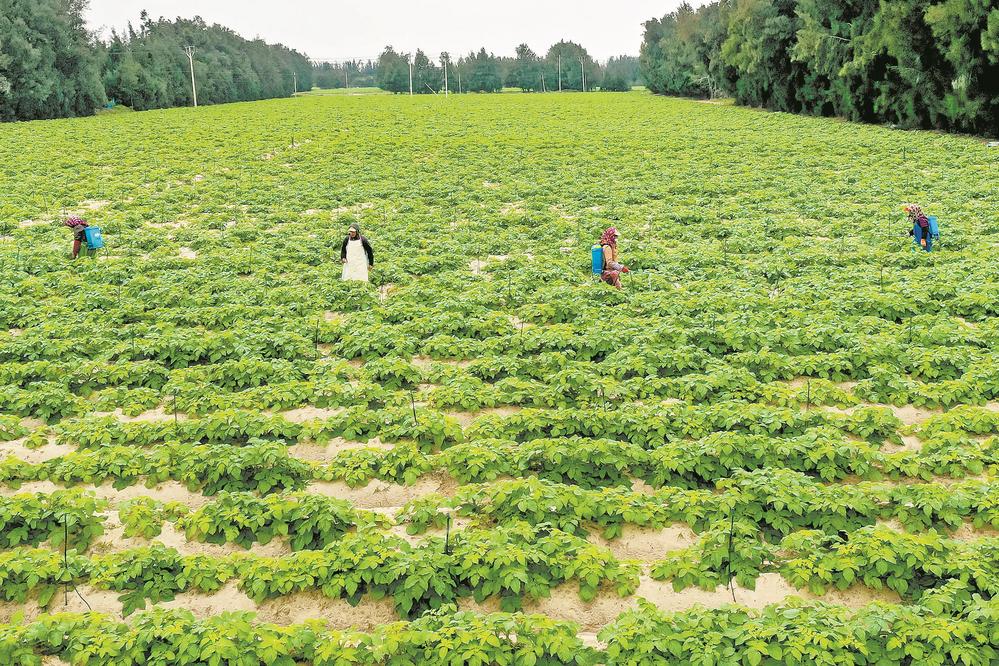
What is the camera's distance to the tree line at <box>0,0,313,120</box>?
80000 millimetres

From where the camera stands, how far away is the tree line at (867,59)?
43969mm

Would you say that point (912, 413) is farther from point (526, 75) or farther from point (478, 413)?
point (526, 75)

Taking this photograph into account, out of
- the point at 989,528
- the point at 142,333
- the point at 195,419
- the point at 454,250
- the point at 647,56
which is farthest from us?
the point at 647,56

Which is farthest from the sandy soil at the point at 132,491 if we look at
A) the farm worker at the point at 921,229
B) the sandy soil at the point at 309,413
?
the farm worker at the point at 921,229

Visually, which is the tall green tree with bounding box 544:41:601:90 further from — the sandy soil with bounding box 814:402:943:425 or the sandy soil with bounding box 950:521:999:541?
the sandy soil with bounding box 950:521:999:541

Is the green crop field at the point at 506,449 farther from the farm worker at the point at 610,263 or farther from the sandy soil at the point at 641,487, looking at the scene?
the farm worker at the point at 610,263

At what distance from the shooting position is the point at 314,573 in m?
7.88

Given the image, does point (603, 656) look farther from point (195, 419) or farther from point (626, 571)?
point (195, 419)

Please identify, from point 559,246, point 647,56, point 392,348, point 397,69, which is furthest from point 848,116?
point 397,69

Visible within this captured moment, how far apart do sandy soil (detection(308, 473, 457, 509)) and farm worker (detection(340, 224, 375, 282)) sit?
32.1 ft

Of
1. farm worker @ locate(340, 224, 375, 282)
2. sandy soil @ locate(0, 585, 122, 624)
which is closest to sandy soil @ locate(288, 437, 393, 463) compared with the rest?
sandy soil @ locate(0, 585, 122, 624)

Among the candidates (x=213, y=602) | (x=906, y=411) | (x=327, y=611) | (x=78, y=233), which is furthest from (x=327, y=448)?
(x=78, y=233)

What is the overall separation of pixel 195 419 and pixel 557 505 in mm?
6068

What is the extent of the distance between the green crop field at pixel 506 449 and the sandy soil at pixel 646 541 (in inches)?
1.4
